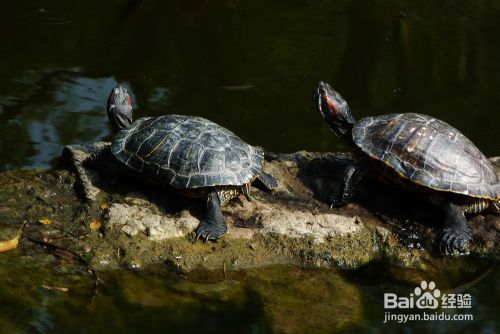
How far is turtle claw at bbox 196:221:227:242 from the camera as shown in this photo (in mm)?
5055

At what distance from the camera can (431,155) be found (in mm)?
5414

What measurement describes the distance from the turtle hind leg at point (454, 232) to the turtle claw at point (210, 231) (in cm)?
172

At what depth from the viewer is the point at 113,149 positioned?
559cm

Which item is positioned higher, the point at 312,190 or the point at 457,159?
the point at 457,159

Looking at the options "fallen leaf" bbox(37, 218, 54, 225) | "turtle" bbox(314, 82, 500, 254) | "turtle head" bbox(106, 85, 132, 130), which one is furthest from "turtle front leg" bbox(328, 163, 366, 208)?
"fallen leaf" bbox(37, 218, 54, 225)

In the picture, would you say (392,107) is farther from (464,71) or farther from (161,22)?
(161,22)

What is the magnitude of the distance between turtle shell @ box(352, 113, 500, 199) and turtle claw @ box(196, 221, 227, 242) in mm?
1408

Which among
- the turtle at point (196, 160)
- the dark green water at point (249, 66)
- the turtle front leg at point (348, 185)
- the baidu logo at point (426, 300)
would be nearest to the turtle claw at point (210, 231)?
the turtle at point (196, 160)

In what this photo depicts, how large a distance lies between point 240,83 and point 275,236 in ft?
12.2

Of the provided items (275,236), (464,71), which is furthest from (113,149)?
(464,71)

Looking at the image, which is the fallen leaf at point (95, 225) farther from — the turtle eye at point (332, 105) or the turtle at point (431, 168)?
the turtle eye at point (332, 105)

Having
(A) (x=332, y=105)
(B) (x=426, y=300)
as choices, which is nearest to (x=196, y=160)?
(A) (x=332, y=105)

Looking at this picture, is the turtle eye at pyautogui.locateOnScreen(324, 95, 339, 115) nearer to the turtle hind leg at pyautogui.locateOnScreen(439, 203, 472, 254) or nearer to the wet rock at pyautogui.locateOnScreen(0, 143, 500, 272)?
the wet rock at pyautogui.locateOnScreen(0, 143, 500, 272)

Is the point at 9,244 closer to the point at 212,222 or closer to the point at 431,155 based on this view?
the point at 212,222
